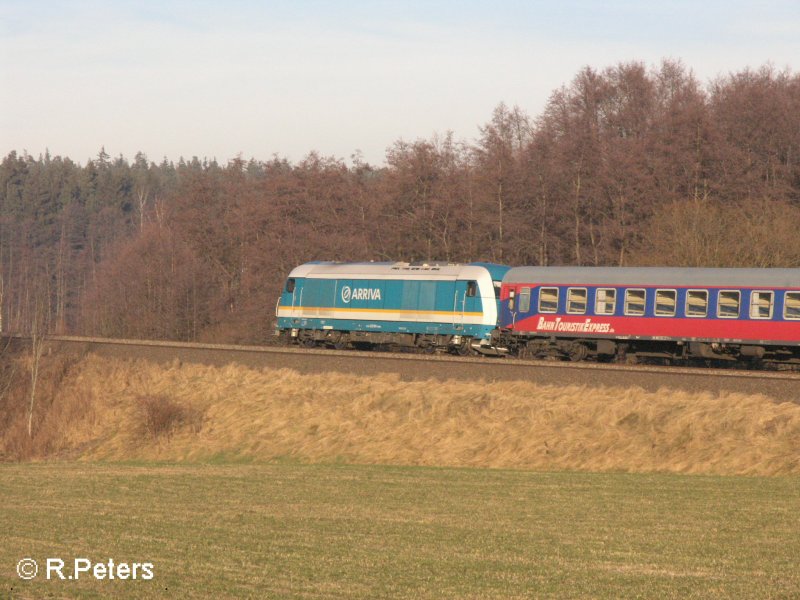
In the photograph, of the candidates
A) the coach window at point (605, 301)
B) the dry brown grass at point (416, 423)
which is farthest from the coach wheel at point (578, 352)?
the dry brown grass at point (416, 423)

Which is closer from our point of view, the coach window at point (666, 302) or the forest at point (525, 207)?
the coach window at point (666, 302)

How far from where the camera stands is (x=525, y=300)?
36531 millimetres

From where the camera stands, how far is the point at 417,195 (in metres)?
60.3

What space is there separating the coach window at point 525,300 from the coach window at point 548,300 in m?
0.44

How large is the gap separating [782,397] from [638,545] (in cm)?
1337

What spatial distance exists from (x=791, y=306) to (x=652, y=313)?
414 cm

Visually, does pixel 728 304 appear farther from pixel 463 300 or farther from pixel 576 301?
pixel 463 300

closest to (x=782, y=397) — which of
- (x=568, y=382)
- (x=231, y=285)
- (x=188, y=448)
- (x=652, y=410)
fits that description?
(x=652, y=410)

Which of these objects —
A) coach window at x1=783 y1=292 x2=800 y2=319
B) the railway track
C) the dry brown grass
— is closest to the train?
coach window at x1=783 y1=292 x2=800 y2=319

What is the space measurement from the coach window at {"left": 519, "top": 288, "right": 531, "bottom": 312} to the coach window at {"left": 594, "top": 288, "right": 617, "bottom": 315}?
2.43 metres

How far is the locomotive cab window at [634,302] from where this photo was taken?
111 feet

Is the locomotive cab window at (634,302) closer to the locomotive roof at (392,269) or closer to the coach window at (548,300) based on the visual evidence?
the coach window at (548,300)

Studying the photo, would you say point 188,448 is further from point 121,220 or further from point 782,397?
point 121,220

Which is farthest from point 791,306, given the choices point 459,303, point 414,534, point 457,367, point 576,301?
point 414,534
